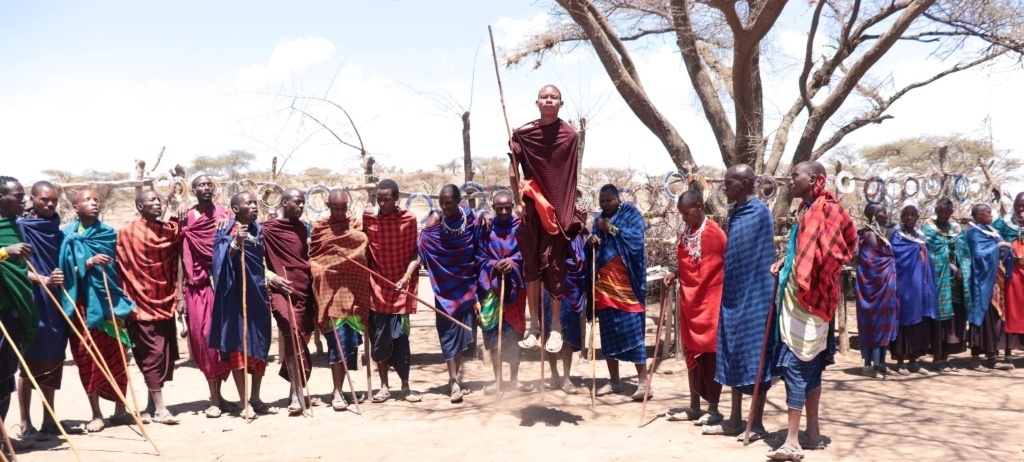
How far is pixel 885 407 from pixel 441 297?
13.5 ft

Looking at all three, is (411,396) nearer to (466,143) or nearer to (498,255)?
(498,255)

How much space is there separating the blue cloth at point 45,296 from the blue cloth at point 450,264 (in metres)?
3.03

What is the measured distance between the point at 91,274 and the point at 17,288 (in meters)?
0.58

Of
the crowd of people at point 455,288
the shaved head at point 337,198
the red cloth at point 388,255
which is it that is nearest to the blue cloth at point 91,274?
the crowd of people at point 455,288

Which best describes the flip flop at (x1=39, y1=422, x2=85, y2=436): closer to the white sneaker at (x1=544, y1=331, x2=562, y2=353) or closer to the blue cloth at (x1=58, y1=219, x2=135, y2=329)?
the blue cloth at (x1=58, y1=219, x2=135, y2=329)

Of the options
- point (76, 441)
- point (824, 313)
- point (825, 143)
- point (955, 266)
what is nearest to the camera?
point (824, 313)

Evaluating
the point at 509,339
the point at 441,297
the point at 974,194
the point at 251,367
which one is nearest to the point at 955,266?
the point at 974,194

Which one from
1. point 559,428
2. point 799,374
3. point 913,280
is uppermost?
point 913,280

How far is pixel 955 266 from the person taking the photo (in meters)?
8.27

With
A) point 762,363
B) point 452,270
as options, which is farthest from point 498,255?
point 762,363

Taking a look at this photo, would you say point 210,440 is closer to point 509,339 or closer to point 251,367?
point 251,367

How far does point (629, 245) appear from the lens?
665 centimetres

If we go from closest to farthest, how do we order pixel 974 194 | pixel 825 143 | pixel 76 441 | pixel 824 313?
pixel 824 313
pixel 76 441
pixel 974 194
pixel 825 143

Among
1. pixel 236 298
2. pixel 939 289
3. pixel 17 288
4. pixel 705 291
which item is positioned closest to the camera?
pixel 17 288
